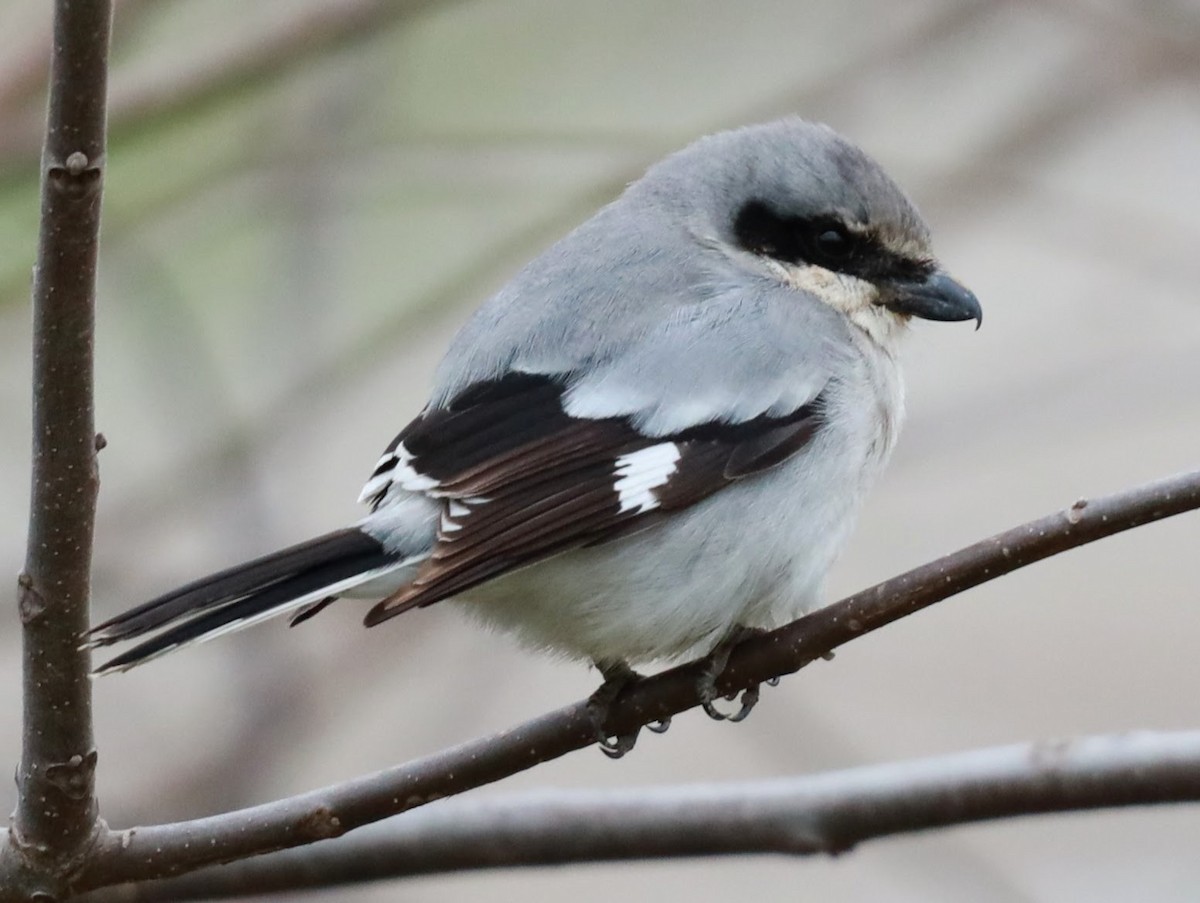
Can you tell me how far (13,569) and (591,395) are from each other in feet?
5.08

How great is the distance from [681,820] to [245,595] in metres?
0.68

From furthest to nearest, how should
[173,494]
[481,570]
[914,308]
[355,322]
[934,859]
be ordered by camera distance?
1. [355,322]
2. [934,859]
3. [173,494]
4. [914,308]
5. [481,570]

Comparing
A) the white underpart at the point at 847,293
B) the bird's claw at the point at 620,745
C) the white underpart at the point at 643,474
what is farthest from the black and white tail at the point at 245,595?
the white underpart at the point at 847,293

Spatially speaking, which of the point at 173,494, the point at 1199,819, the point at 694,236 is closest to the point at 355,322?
the point at 173,494

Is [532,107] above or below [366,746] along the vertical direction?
above

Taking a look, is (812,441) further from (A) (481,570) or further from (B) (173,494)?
(B) (173,494)

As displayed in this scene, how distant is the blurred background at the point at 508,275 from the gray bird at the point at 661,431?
31cm

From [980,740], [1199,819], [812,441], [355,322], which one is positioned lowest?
[1199,819]

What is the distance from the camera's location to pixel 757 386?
2.47 meters

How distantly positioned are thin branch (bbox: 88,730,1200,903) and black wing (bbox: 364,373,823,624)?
37 cm

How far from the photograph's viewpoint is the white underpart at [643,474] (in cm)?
224

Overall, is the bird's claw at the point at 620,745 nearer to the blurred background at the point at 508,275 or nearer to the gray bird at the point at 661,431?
the gray bird at the point at 661,431

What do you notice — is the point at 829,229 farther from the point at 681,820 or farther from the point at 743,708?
the point at 681,820

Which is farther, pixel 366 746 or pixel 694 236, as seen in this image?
pixel 366 746
